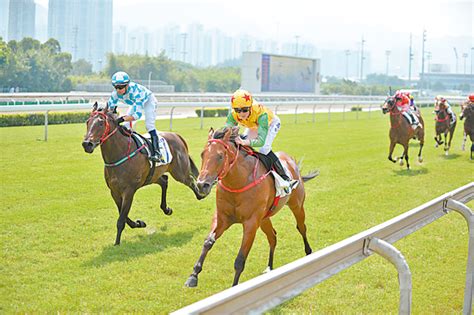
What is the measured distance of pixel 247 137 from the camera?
5309 mm

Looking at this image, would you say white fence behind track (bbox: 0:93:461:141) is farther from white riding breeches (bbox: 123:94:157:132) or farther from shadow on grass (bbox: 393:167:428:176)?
white riding breeches (bbox: 123:94:157:132)

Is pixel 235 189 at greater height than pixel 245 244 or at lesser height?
greater

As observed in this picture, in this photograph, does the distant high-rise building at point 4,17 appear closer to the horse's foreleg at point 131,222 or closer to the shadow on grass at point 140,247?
the horse's foreleg at point 131,222

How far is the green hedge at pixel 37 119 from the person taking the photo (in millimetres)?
17922

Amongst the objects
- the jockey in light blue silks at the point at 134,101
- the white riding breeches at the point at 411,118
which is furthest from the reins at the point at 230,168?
the white riding breeches at the point at 411,118

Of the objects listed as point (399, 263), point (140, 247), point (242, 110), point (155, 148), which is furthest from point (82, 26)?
point (399, 263)

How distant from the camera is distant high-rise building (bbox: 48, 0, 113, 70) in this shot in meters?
72.6

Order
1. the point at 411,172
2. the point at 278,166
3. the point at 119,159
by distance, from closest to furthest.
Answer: the point at 278,166 → the point at 119,159 → the point at 411,172

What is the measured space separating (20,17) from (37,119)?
3422cm

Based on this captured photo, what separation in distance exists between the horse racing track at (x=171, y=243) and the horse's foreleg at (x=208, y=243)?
155 millimetres

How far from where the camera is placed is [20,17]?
49875 mm

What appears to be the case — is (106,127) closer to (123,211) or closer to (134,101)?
(134,101)

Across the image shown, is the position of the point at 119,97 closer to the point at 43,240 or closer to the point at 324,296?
the point at 43,240

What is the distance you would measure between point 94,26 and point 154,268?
8460cm
